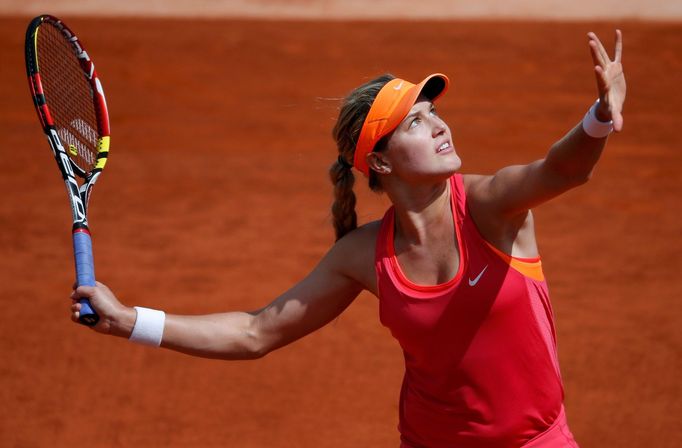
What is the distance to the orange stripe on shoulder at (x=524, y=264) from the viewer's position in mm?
3703

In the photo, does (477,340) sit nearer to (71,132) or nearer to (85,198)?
(85,198)

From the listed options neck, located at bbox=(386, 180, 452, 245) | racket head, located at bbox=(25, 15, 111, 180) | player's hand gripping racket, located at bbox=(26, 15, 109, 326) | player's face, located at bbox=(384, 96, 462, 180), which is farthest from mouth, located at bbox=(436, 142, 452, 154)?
racket head, located at bbox=(25, 15, 111, 180)

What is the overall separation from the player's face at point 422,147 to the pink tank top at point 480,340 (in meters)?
0.15

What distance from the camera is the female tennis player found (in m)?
3.72

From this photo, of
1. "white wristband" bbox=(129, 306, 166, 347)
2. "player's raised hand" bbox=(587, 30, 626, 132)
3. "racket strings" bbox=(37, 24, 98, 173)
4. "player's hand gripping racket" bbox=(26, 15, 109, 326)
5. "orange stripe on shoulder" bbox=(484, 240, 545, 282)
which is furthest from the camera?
"racket strings" bbox=(37, 24, 98, 173)

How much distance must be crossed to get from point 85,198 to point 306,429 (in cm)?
251

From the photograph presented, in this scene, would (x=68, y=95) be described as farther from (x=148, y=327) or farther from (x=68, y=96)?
(x=148, y=327)

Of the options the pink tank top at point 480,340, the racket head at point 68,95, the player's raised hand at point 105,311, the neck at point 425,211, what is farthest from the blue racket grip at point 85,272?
the neck at point 425,211

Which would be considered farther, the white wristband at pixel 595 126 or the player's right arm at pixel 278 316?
the player's right arm at pixel 278 316

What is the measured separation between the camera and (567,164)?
3.41 m

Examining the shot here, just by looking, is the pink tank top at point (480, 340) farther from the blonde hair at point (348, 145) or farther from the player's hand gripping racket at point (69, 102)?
the player's hand gripping racket at point (69, 102)

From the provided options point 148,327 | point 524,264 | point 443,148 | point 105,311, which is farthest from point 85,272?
point 524,264

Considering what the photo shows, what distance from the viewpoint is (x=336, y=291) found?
4.09 m

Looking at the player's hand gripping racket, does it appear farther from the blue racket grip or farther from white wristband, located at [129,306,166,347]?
white wristband, located at [129,306,166,347]
